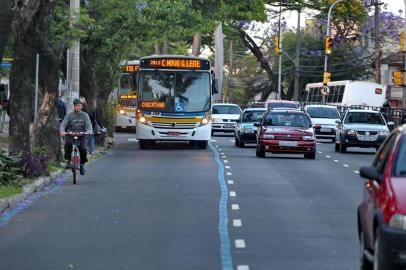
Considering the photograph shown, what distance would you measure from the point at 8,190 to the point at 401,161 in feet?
35.9

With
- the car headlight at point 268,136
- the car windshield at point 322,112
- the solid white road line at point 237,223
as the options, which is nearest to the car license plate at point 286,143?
the car headlight at point 268,136

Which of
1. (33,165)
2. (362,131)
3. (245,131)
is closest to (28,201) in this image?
(33,165)

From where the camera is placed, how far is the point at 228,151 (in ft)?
126

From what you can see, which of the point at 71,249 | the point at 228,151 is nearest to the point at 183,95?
the point at 228,151

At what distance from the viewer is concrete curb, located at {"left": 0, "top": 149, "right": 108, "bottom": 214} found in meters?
17.8

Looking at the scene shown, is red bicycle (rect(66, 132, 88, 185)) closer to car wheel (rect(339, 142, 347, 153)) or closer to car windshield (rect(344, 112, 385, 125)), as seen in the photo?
car wheel (rect(339, 142, 347, 153))

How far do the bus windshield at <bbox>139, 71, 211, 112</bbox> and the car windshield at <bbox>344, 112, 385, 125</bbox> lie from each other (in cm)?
560

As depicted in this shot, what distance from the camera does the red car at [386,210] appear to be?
8984mm

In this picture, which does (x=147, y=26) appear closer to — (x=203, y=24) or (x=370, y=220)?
(x=203, y=24)

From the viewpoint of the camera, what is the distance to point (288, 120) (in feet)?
114

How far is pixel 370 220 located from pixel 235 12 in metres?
33.0

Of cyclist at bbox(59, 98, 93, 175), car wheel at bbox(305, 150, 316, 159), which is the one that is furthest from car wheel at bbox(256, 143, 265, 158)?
cyclist at bbox(59, 98, 93, 175)

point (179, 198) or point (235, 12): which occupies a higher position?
point (235, 12)

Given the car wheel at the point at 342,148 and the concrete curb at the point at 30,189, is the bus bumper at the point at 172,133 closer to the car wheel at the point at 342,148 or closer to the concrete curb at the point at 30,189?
the car wheel at the point at 342,148
